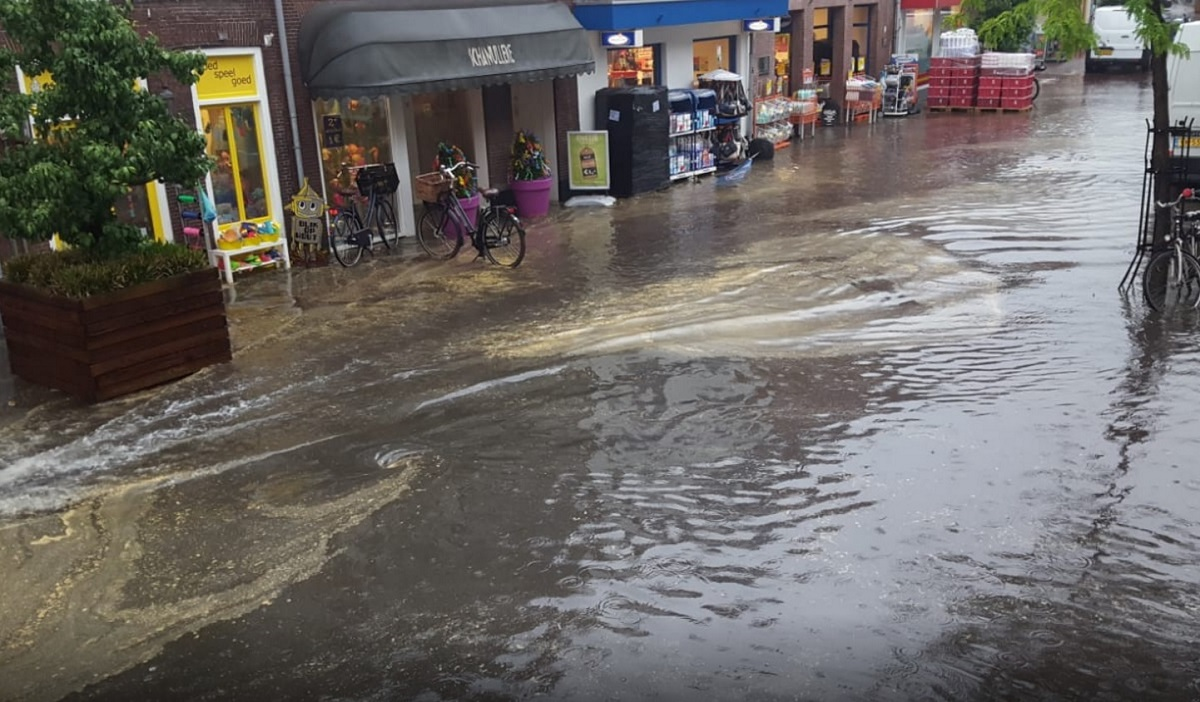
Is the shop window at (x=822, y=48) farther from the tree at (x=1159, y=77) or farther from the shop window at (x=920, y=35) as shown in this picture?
the tree at (x=1159, y=77)

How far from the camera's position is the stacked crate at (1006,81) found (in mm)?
28594

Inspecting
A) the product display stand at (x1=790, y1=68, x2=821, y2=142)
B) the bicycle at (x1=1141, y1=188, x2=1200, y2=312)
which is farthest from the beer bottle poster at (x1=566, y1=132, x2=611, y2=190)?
the bicycle at (x1=1141, y1=188, x2=1200, y2=312)

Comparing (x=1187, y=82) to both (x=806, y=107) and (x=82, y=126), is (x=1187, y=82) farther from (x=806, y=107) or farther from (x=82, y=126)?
(x=82, y=126)

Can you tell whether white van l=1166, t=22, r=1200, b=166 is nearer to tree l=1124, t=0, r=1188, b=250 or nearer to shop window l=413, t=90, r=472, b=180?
tree l=1124, t=0, r=1188, b=250

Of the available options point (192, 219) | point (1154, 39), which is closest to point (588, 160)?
point (192, 219)

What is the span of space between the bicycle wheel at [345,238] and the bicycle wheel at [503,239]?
5.99 ft

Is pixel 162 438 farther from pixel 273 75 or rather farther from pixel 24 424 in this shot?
pixel 273 75

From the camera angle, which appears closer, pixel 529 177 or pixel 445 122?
pixel 529 177

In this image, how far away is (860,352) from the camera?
9.67m

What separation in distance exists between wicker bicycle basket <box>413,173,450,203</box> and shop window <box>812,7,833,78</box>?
1740 centimetres

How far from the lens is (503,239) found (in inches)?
555

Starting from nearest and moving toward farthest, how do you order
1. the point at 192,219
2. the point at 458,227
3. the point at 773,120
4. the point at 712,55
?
the point at 192,219 < the point at 458,227 < the point at 712,55 < the point at 773,120

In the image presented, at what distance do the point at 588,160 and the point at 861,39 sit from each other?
16361mm

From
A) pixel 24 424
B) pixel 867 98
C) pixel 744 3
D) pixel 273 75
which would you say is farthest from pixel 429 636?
pixel 867 98
